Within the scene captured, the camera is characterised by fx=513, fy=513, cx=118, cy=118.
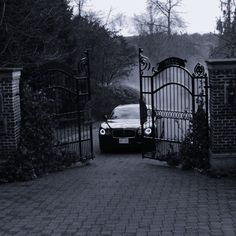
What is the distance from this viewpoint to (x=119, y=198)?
8.80m

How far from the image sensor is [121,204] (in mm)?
8359

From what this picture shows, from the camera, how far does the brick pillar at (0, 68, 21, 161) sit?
11054 mm

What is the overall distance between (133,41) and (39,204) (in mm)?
41263

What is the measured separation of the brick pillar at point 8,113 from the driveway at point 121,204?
1.07m

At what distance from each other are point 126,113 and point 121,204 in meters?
8.29

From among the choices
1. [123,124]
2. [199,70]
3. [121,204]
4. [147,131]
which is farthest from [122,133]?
[121,204]

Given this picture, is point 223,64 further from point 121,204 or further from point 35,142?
point 35,142

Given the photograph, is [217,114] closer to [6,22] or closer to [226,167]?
[226,167]

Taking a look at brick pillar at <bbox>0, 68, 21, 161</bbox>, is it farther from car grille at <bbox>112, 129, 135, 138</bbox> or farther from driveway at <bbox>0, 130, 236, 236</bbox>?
car grille at <bbox>112, 129, 135, 138</bbox>

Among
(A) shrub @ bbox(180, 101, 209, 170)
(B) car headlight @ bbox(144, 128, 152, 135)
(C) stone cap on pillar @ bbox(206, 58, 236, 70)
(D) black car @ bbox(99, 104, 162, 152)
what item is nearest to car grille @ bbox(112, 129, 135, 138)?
(D) black car @ bbox(99, 104, 162, 152)

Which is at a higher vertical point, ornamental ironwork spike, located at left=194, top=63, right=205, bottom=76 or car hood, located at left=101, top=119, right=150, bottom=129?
ornamental ironwork spike, located at left=194, top=63, right=205, bottom=76

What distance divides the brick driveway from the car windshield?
4.57 m

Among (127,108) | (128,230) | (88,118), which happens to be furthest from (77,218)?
(127,108)

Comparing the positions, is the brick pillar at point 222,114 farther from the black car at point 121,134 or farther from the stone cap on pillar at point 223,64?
the black car at point 121,134
